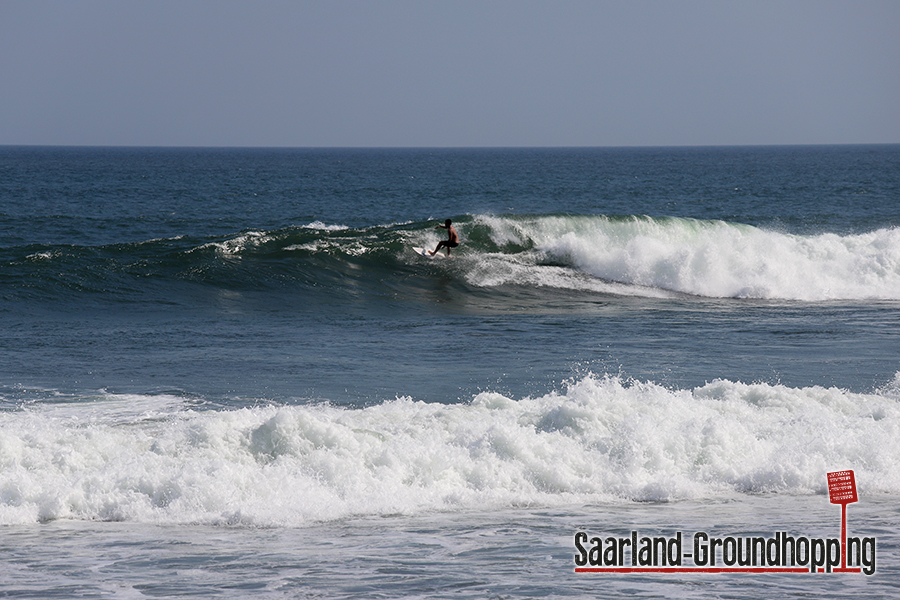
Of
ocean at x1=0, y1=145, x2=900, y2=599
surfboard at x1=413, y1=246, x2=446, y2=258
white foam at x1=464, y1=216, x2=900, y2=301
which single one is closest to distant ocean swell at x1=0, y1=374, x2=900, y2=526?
ocean at x1=0, y1=145, x2=900, y2=599

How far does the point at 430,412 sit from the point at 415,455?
132 centimetres

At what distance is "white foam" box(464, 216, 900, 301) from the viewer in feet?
68.2

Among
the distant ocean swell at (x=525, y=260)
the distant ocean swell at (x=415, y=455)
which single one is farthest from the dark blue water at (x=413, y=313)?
the distant ocean swell at (x=415, y=455)

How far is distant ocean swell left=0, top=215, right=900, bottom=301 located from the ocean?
103 millimetres

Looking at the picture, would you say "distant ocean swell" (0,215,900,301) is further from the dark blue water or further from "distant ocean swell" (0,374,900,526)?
"distant ocean swell" (0,374,900,526)

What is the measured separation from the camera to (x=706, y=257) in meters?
21.7

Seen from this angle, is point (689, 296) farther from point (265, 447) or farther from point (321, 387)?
point (265, 447)

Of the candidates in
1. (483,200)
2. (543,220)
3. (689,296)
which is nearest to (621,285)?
(689,296)

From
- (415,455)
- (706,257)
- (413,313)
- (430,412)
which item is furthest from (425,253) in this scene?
(415,455)

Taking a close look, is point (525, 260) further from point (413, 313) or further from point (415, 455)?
point (415, 455)

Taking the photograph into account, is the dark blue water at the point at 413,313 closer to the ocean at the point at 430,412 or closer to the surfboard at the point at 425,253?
the ocean at the point at 430,412

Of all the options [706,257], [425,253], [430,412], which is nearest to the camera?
[430,412]

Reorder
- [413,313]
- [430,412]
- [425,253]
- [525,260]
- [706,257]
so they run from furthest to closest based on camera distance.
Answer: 1. [525,260]
2. [425,253]
3. [706,257]
4. [413,313]
5. [430,412]

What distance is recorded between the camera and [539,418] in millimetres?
9188
